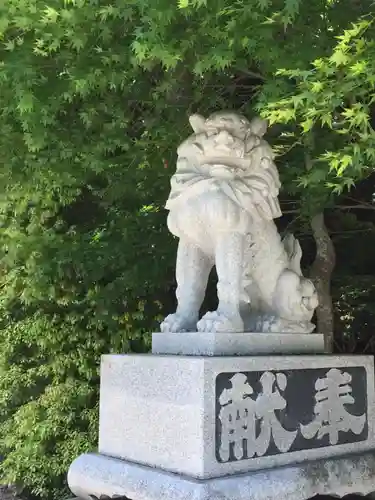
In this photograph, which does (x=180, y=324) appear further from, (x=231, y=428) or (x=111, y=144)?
(x=111, y=144)

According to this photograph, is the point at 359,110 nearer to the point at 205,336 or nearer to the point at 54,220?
the point at 205,336

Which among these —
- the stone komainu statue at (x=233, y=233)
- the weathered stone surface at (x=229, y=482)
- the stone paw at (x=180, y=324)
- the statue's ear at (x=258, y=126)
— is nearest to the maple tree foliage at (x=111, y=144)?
the statue's ear at (x=258, y=126)

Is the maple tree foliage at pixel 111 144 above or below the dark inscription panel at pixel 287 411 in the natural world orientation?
above

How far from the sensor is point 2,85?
9.61 ft

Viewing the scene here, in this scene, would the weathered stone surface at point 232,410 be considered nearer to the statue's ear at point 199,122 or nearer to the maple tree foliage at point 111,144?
the maple tree foliage at point 111,144

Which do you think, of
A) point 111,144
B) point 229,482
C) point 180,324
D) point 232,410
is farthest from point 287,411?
point 111,144

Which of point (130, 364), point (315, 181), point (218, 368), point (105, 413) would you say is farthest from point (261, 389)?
point (315, 181)

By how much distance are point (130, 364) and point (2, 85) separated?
1527mm

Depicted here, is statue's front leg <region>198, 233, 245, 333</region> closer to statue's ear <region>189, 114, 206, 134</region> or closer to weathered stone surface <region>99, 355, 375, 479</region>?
weathered stone surface <region>99, 355, 375, 479</region>

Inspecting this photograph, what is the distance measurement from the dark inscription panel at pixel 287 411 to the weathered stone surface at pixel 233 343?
0.14 m

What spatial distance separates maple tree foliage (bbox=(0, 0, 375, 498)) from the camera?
2.47m

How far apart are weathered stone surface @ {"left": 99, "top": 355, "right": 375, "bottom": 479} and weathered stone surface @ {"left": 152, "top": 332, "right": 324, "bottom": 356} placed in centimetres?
11

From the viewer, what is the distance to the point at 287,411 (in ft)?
9.21

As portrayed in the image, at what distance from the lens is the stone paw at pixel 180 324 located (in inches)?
117
